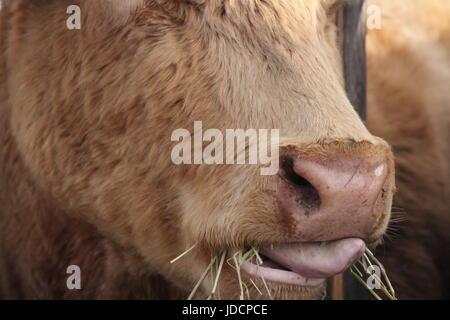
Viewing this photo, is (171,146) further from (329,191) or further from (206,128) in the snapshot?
(329,191)

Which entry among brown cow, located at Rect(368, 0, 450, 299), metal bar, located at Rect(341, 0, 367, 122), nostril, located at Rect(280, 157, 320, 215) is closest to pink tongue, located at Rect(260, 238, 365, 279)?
nostril, located at Rect(280, 157, 320, 215)

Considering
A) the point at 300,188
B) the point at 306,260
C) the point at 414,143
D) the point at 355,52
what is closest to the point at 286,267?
the point at 306,260

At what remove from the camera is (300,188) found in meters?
2.35

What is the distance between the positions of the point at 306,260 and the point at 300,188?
0.90 feet

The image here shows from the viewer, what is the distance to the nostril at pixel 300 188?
2.33m

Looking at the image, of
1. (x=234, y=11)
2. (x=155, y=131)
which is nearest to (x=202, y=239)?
(x=155, y=131)

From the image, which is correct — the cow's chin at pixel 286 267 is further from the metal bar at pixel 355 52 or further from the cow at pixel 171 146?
the metal bar at pixel 355 52

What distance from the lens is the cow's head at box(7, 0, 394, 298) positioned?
93.0 inches

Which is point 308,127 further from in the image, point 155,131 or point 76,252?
point 76,252

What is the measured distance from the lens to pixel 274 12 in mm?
2715

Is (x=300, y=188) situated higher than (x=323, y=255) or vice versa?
(x=300, y=188)

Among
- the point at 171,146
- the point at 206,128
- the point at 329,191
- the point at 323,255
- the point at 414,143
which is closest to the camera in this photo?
the point at 329,191

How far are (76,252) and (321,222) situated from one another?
1435 millimetres

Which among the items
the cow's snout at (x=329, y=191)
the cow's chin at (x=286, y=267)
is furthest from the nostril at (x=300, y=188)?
the cow's chin at (x=286, y=267)
